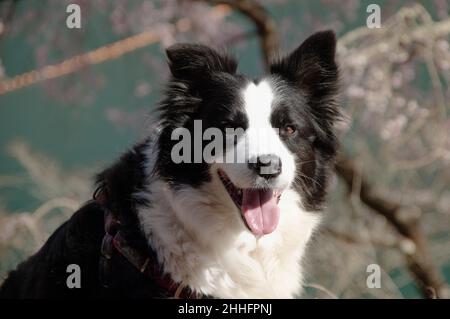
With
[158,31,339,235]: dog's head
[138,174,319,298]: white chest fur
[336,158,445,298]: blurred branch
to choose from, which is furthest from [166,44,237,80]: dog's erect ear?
[336,158,445,298]: blurred branch

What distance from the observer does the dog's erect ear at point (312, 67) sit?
345 cm

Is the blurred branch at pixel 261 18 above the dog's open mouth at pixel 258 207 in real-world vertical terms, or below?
above

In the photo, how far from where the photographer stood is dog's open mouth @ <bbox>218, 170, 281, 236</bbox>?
310 cm

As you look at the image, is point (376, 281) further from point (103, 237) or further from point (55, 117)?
point (55, 117)

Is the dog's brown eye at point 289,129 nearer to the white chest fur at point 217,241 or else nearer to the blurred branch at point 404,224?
the white chest fur at point 217,241

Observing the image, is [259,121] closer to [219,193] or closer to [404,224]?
[219,193]

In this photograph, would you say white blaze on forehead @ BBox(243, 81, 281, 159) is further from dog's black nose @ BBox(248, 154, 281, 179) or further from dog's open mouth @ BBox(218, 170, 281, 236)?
dog's open mouth @ BBox(218, 170, 281, 236)

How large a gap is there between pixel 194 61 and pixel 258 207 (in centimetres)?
81

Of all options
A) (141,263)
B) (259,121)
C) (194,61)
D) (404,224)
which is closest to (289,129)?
(259,121)

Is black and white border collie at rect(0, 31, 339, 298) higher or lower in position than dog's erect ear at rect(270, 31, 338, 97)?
lower

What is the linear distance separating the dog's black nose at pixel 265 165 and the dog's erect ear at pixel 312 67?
698mm

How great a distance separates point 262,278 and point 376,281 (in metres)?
2.23

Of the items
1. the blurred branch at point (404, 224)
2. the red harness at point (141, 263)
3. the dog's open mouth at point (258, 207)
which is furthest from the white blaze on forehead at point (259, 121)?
the blurred branch at point (404, 224)
